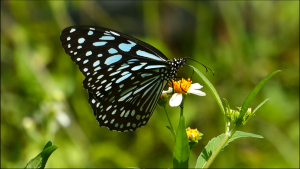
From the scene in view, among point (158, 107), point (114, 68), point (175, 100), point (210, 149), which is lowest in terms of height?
point (158, 107)

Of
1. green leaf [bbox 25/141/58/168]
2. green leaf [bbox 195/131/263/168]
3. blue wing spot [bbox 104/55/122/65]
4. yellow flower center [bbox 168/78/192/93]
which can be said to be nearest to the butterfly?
blue wing spot [bbox 104/55/122/65]

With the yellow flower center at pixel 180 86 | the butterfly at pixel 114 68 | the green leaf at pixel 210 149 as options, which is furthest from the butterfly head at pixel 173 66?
the green leaf at pixel 210 149

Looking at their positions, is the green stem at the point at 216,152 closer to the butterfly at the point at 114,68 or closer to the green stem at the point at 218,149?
the green stem at the point at 218,149

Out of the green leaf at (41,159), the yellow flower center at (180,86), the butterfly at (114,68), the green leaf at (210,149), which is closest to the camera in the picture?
the green leaf at (41,159)

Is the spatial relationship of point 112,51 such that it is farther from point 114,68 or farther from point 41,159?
point 41,159

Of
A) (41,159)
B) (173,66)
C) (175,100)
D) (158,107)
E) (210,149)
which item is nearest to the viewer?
(41,159)

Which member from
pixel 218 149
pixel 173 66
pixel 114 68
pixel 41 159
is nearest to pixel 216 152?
pixel 218 149

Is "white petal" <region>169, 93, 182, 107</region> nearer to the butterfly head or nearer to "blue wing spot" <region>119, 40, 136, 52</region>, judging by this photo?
the butterfly head

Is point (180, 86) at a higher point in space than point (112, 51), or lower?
lower
